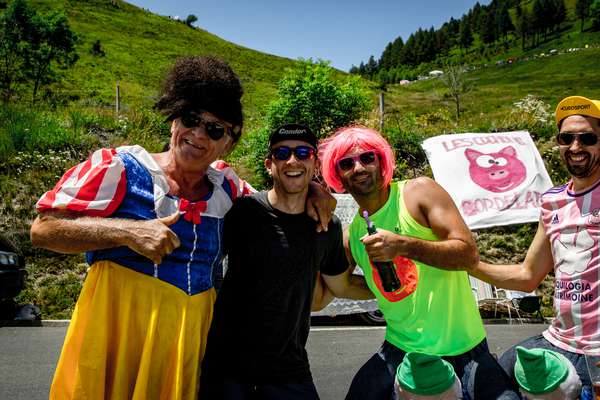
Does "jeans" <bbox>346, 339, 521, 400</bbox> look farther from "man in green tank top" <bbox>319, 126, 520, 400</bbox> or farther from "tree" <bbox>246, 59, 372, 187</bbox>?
"tree" <bbox>246, 59, 372, 187</bbox>

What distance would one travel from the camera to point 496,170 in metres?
10.9

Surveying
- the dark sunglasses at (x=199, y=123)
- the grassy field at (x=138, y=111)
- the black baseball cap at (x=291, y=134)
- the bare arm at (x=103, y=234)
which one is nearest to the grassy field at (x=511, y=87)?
the grassy field at (x=138, y=111)

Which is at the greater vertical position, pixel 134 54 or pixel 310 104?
pixel 134 54

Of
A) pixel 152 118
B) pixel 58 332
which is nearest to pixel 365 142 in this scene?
pixel 58 332

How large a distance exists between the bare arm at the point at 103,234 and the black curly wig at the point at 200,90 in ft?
1.97

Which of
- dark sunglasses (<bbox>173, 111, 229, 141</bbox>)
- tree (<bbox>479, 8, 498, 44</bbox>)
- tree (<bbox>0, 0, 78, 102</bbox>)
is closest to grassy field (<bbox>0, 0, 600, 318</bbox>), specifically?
dark sunglasses (<bbox>173, 111, 229, 141</bbox>)

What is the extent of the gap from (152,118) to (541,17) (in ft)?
433

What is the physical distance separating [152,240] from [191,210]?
1.00ft

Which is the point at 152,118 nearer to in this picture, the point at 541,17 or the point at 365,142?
the point at 365,142

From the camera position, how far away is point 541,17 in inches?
4921

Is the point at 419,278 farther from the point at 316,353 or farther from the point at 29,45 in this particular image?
the point at 29,45

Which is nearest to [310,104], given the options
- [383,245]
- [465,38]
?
[383,245]

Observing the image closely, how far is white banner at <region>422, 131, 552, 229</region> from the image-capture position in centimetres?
1038

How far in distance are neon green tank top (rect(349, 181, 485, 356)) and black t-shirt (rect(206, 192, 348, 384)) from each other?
37 centimetres
